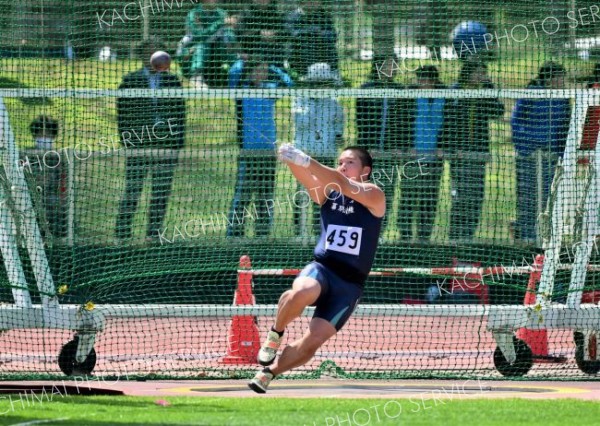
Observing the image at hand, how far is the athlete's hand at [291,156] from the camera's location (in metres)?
8.86

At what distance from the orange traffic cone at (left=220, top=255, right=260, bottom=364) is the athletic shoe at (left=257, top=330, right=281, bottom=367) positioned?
261 centimetres

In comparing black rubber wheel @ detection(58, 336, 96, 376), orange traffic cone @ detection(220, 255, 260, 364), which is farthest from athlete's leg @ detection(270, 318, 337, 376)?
black rubber wheel @ detection(58, 336, 96, 376)

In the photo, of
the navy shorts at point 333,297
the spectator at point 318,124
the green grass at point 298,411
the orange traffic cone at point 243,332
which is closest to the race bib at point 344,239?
the navy shorts at point 333,297

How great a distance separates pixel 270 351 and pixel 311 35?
13.5 ft

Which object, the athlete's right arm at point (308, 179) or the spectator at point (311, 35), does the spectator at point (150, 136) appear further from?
the athlete's right arm at point (308, 179)

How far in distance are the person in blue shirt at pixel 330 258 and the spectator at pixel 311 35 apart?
2540 millimetres

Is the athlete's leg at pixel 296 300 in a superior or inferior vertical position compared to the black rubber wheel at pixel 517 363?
superior

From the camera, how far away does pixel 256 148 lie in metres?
12.8

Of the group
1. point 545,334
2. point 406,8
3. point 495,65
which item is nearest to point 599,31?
point 495,65

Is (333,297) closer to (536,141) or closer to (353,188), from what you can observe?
(353,188)

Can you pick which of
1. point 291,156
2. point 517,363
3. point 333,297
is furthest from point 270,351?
point 517,363

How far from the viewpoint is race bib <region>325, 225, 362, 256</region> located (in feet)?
31.3

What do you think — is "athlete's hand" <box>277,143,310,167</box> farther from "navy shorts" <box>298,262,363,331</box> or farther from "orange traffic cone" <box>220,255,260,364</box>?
"orange traffic cone" <box>220,255,260,364</box>

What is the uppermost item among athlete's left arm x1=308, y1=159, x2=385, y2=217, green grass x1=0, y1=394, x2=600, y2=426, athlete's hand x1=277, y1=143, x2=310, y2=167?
athlete's hand x1=277, y1=143, x2=310, y2=167
